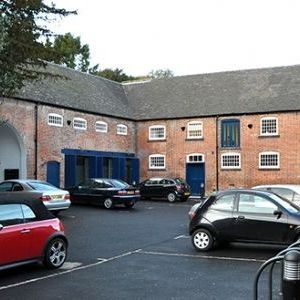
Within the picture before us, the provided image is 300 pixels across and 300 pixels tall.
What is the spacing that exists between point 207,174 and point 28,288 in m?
30.1

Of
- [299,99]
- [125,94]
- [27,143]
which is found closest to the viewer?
[27,143]

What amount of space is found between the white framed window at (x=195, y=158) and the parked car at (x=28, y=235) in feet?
91.9

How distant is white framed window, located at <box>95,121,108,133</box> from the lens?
36372mm

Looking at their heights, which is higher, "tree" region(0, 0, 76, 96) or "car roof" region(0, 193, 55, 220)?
"tree" region(0, 0, 76, 96)

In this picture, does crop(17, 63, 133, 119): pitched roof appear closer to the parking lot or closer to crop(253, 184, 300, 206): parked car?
crop(253, 184, 300, 206): parked car

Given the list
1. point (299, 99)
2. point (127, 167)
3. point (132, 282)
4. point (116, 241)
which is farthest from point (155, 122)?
point (132, 282)

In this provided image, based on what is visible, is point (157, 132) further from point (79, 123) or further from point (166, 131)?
point (79, 123)

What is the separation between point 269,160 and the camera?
3669cm

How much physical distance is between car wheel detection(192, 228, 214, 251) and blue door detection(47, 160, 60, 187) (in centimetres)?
1942

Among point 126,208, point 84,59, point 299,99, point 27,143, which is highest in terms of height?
point 84,59

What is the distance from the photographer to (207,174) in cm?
3853

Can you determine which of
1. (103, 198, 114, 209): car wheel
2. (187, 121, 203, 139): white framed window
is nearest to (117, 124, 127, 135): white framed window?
(187, 121, 203, 139): white framed window

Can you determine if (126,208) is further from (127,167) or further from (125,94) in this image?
(125,94)

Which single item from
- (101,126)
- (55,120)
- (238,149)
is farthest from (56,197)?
(238,149)
